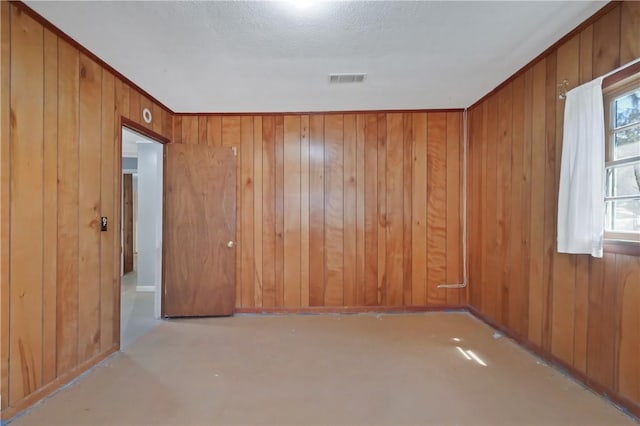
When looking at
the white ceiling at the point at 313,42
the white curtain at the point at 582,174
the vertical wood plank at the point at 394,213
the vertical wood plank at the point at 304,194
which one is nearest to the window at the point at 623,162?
the white curtain at the point at 582,174

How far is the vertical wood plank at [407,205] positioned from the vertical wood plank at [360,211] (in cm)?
47

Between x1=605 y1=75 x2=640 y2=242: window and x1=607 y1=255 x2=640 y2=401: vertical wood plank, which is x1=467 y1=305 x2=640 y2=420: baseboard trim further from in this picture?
x1=605 y1=75 x2=640 y2=242: window

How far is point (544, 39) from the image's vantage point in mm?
2023

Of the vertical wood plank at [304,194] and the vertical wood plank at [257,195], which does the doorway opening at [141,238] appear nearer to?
the vertical wood plank at [257,195]

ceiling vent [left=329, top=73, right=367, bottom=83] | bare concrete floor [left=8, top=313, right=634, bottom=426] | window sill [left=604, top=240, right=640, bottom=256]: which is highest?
ceiling vent [left=329, top=73, right=367, bottom=83]

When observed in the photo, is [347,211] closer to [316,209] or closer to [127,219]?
[316,209]

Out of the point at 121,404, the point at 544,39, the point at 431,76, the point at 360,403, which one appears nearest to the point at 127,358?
the point at 121,404

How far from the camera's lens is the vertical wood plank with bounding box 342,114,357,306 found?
11.2 ft

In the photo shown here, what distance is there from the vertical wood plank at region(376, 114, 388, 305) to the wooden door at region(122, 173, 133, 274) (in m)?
5.00

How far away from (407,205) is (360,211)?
0.55 meters

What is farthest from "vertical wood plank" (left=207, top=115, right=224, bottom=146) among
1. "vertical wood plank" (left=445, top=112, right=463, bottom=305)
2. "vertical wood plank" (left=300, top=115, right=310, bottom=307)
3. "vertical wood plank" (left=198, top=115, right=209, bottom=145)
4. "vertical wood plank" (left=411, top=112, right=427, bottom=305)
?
"vertical wood plank" (left=445, top=112, right=463, bottom=305)

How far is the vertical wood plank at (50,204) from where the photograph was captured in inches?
71.9

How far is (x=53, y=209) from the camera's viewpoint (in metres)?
1.88

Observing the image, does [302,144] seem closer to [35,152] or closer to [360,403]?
[35,152]
